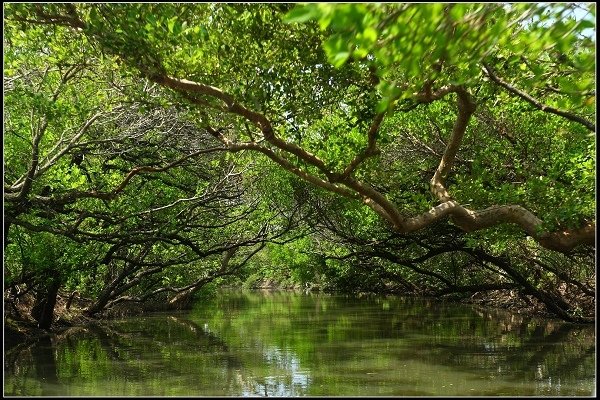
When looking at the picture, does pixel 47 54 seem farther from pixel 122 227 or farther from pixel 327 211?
pixel 327 211

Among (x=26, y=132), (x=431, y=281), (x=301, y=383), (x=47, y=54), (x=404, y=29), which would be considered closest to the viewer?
(x=404, y=29)

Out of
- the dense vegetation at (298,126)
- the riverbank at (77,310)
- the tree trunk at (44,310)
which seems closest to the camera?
the dense vegetation at (298,126)

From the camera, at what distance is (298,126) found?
12.8 meters

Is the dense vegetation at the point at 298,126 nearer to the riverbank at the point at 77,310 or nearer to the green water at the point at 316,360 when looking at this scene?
the riverbank at the point at 77,310

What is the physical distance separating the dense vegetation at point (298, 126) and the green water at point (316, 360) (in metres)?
2.22

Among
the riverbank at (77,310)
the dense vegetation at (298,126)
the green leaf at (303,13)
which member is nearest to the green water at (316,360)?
the riverbank at (77,310)

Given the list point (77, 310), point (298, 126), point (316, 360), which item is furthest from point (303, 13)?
point (77, 310)

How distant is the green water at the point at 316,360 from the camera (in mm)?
9859

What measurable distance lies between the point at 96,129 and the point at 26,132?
179 cm

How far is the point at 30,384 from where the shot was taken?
34.4ft

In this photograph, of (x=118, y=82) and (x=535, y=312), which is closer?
(x=118, y=82)

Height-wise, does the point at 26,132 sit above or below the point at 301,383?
above

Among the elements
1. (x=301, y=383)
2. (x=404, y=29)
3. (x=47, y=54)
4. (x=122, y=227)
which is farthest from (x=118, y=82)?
(x=404, y=29)

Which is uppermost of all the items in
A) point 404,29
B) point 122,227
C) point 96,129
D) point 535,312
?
point 96,129
